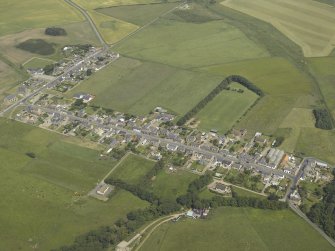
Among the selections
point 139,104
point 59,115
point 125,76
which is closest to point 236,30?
point 125,76

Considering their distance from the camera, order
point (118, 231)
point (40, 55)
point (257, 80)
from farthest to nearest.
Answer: point (40, 55), point (257, 80), point (118, 231)

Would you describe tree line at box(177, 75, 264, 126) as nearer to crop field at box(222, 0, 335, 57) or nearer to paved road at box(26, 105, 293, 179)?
paved road at box(26, 105, 293, 179)

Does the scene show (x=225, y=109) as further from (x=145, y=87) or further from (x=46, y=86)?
(x=46, y=86)

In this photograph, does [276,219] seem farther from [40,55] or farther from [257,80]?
[40,55]

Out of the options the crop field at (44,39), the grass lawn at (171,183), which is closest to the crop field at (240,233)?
the grass lawn at (171,183)

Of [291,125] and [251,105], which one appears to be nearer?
[291,125]

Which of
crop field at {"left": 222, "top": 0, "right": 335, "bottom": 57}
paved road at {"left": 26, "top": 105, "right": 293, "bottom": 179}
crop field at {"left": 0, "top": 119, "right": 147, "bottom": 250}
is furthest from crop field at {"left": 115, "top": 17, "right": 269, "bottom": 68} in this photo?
crop field at {"left": 0, "top": 119, "right": 147, "bottom": 250}
